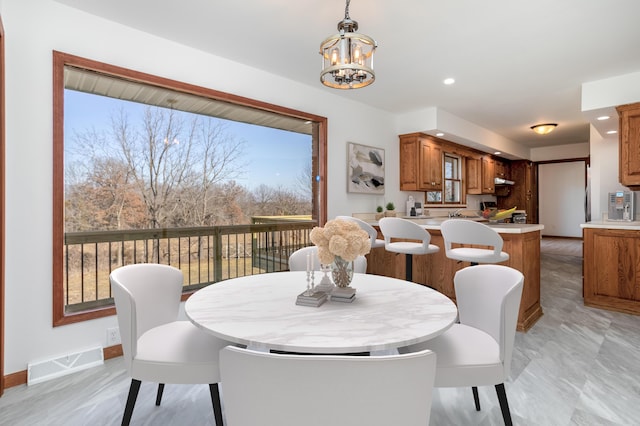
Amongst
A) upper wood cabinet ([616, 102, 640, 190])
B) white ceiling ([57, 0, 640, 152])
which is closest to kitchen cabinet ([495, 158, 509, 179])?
white ceiling ([57, 0, 640, 152])

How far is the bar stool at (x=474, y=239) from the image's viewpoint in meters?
2.60

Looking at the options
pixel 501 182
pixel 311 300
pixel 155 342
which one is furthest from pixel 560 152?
pixel 155 342

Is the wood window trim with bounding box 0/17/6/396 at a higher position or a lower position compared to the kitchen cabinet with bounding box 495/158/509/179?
lower

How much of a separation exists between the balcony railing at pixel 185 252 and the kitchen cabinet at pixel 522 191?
21.6 ft

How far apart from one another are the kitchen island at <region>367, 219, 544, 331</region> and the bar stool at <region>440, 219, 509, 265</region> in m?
0.37

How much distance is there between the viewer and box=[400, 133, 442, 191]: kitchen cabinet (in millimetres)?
5020

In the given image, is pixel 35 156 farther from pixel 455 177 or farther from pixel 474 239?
pixel 455 177

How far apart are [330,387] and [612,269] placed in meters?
4.16

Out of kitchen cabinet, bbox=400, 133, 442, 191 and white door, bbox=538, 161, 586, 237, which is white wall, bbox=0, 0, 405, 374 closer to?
kitchen cabinet, bbox=400, 133, 442, 191

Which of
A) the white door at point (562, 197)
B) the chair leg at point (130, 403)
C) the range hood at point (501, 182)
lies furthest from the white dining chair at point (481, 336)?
the white door at point (562, 197)

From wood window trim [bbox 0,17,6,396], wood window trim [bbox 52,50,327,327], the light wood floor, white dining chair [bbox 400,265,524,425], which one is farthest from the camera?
wood window trim [bbox 52,50,327,327]

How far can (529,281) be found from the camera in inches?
124

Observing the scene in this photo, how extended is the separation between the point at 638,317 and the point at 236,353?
167 inches

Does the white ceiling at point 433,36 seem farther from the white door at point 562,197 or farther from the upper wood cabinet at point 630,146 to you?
the white door at point 562,197
